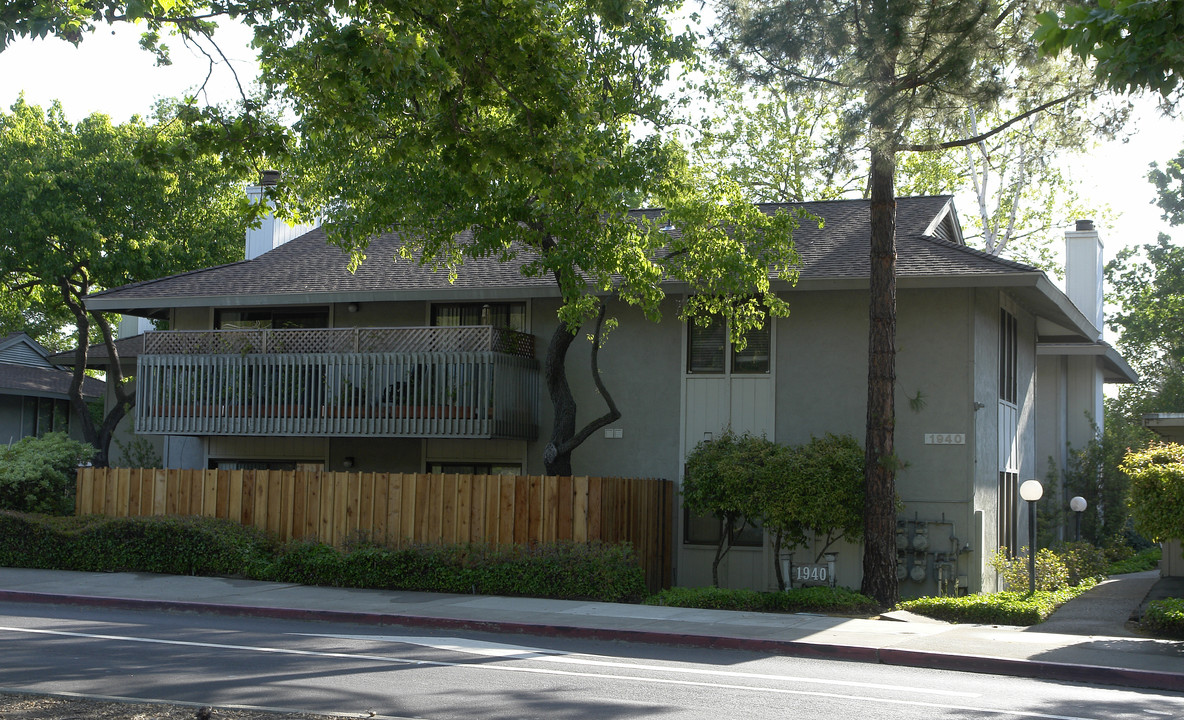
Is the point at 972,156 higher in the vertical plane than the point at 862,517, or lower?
higher

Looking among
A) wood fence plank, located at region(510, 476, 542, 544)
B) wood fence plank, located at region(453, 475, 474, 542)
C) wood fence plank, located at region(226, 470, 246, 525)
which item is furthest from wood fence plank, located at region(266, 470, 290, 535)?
wood fence plank, located at region(510, 476, 542, 544)

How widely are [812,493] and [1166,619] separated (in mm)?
4948

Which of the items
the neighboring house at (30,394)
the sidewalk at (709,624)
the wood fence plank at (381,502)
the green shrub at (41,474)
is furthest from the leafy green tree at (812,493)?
the neighboring house at (30,394)

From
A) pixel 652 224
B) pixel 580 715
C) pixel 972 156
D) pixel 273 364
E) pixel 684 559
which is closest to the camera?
pixel 580 715

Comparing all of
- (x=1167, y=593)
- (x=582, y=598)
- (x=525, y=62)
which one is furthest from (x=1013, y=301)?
(x=525, y=62)

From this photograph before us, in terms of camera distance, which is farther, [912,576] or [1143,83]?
[912,576]

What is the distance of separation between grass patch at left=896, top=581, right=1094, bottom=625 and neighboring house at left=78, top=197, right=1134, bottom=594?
163 centimetres

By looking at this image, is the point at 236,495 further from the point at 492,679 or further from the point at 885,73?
the point at 885,73

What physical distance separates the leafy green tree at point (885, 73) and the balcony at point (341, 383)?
692 centimetres

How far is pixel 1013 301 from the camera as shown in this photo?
21047mm

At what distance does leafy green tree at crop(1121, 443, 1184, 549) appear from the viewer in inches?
543

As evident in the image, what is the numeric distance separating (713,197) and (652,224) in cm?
121

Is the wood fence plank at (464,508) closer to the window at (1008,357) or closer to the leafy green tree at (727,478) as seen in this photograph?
the leafy green tree at (727,478)

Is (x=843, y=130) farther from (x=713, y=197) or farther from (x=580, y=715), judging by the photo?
(x=580, y=715)
